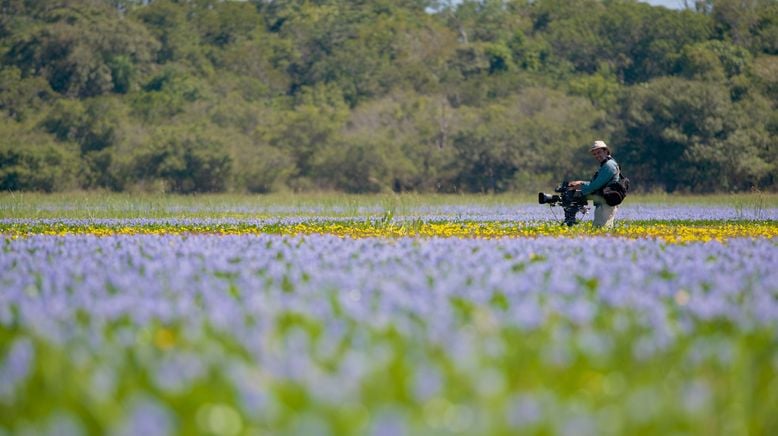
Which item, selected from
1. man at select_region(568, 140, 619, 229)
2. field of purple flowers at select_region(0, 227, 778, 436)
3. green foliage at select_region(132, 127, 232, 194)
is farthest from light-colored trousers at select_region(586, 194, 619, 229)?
green foliage at select_region(132, 127, 232, 194)

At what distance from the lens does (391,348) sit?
5.33 meters

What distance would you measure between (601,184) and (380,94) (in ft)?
161

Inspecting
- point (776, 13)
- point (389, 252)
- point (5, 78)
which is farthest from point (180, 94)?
point (389, 252)

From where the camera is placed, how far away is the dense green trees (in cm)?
A: 4597

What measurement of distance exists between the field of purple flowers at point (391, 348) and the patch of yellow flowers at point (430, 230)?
6439 millimetres

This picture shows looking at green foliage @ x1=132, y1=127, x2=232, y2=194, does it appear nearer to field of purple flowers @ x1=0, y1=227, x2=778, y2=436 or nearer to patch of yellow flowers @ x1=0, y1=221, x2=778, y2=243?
patch of yellow flowers @ x1=0, y1=221, x2=778, y2=243

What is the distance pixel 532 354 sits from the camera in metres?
5.46

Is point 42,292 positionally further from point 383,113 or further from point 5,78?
point 5,78

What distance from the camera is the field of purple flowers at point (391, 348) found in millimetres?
4203

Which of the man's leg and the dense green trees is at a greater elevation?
the dense green trees

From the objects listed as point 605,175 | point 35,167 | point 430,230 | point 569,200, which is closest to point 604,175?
point 605,175

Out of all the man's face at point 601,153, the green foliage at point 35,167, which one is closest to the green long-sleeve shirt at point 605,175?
the man's face at point 601,153

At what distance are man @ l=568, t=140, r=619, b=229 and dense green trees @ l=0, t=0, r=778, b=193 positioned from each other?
20.2m

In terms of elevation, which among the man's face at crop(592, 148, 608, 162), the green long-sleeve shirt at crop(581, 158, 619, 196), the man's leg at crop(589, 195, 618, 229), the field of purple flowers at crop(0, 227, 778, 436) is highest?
the man's face at crop(592, 148, 608, 162)
